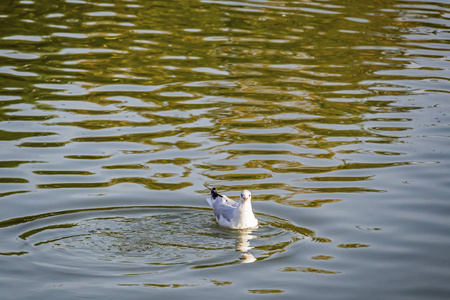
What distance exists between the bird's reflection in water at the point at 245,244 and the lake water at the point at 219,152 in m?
0.03

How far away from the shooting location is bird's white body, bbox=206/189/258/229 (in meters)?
9.83

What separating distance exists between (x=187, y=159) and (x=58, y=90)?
4.27 meters

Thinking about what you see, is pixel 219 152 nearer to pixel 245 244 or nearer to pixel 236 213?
pixel 236 213

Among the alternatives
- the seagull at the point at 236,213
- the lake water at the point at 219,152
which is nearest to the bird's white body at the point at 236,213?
the seagull at the point at 236,213

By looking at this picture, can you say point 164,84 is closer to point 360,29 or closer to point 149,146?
point 149,146

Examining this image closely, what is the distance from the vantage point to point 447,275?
8.77 metres

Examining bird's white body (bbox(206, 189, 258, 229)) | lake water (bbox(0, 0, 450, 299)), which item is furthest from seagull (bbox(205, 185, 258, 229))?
lake water (bbox(0, 0, 450, 299))

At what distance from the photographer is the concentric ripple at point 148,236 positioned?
8.88 m

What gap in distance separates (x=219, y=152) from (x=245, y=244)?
3.28 m

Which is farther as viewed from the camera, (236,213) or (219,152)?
(219,152)

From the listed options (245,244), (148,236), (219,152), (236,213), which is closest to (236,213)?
(236,213)

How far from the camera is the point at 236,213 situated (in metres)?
9.86

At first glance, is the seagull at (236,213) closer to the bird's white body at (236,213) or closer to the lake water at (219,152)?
the bird's white body at (236,213)

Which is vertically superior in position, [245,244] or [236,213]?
[236,213]
